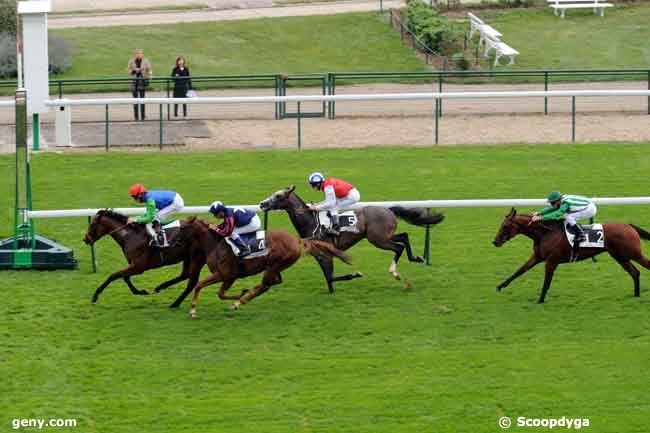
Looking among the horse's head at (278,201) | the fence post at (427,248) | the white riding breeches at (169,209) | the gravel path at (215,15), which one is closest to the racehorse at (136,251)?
the white riding breeches at (169,209)

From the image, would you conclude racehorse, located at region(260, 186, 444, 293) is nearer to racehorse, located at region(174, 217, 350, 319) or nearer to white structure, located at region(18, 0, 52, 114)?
racehorse, located at region(174, 217, 350, 319)

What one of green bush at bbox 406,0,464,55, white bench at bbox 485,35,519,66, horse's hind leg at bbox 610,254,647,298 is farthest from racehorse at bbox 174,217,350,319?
green bush at bbox 406,0,464,55

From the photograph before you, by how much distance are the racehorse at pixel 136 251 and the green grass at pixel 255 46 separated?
555 inches

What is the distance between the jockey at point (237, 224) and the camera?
1600 cm

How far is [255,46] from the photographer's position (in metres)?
33.2

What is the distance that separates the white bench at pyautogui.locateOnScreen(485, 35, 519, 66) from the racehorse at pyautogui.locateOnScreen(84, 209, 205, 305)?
51.3 feet

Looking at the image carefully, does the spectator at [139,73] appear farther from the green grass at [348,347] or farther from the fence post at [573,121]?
the fence post at [573,121]

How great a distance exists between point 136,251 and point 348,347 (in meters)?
2.72

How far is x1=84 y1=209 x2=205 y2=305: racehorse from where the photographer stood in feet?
54.0

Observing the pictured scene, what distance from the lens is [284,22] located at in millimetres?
34812

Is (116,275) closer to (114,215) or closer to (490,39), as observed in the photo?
(114,215)

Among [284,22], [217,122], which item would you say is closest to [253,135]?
[217,122]

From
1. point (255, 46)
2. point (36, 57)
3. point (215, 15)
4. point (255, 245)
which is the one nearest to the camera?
point (255, 245)

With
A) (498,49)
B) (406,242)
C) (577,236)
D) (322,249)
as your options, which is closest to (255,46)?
(498,49)
